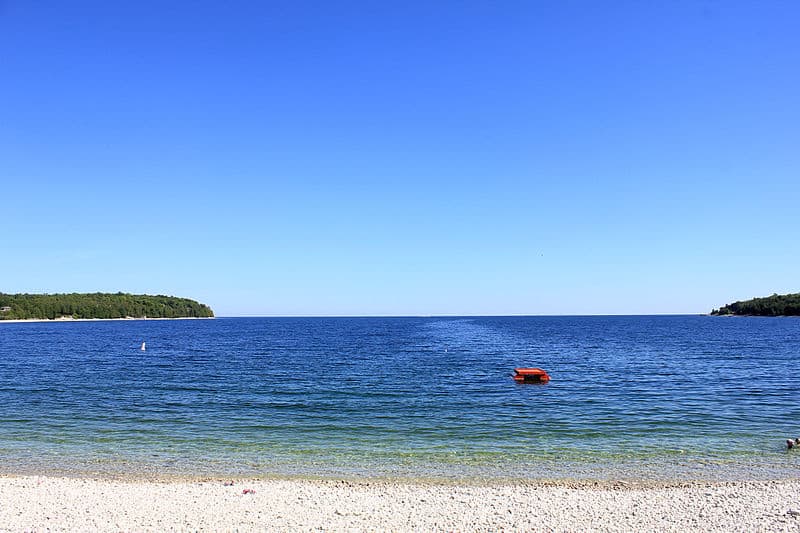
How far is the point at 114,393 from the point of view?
35.7 m

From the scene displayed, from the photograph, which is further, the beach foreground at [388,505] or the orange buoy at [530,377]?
the orange buoy at [530,377]

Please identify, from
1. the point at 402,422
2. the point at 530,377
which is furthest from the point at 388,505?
the point at 530,377

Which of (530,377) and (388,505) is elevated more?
(388,505)

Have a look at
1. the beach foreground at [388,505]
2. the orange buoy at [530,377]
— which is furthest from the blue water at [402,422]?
the beach foreground at [388,505]

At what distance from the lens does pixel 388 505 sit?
572 inches

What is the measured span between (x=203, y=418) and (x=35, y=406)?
11011 millimetres

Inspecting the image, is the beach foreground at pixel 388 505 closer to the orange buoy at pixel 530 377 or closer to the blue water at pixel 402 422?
the blue water at pixel 402 422

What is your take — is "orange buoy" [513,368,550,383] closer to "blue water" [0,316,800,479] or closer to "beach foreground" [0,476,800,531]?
"blue water" [0,316,800,479]

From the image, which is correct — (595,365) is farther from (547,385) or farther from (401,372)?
(401,372)

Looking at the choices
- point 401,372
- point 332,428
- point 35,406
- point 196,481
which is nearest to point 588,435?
point 332,428

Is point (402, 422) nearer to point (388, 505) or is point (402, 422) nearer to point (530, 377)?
point (388, 505)

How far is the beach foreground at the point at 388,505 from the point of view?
13.1m

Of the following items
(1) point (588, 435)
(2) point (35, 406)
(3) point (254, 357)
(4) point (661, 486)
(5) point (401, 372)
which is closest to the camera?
(4) point (661, 486)

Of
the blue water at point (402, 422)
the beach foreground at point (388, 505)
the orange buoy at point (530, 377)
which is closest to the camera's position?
the beach foreground at point (388, 505)
